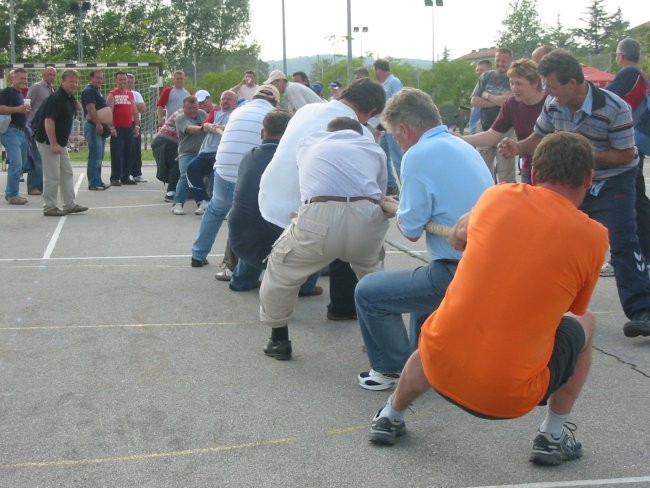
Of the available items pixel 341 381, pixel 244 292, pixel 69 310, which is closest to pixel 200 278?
pixel 244 292

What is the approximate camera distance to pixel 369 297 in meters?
4.78

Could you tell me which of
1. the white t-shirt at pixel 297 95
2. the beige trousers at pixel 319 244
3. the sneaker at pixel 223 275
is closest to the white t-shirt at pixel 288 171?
the beige trousers at pixel 319 244

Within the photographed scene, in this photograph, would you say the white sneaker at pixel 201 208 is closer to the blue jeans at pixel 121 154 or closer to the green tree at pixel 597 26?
the blue jeans at pixel 121 154

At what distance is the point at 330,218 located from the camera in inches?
211

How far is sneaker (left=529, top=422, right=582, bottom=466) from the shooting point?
4113mm

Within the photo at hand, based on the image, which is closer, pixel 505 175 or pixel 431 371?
pixel 431 371

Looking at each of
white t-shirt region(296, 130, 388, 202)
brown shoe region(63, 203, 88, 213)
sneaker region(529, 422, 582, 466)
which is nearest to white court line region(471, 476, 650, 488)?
sneaker region(529, 422, 582, 466)

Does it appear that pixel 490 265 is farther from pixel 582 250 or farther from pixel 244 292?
pixel 244 292

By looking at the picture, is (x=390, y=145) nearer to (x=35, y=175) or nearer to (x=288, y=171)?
(x=35, y=175)

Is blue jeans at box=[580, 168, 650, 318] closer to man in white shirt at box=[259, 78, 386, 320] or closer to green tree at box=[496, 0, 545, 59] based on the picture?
man in white shirt at box=[259, 78, 386, 320]

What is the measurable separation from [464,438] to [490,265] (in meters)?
1.21

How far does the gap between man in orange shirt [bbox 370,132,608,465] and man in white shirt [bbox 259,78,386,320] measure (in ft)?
8.20

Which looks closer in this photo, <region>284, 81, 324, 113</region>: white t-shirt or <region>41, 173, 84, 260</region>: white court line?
<region>41, 173, 84, 260</region>: white court line

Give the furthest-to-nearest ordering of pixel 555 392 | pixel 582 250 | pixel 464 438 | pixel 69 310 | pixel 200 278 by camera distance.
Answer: pixel 200 278, pixel 69 310, pixel 464 438, pixel 555 392, pixel 582 250
